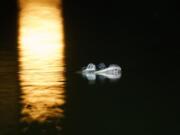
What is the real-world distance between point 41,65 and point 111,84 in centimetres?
167

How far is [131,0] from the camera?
2278cm

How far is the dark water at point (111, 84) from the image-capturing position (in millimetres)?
6625

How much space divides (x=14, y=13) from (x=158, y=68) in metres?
9.20

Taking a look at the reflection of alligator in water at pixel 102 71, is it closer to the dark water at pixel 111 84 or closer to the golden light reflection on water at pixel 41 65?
the dark water at pixel 111 84

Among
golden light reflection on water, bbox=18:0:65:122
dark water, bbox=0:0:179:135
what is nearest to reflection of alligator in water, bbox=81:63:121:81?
dark water, bbox=0:0:179:135

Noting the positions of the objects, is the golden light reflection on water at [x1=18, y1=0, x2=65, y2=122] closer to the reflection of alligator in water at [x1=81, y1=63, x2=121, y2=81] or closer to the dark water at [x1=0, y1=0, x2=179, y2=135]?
the dark water at [x1=0, y1=0, x2=179, y2=135]

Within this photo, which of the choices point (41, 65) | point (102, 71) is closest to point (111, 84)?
point (102, 71)

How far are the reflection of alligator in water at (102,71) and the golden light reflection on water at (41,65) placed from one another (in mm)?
377

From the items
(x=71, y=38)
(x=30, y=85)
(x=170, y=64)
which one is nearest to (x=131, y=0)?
(x=71, y=38)

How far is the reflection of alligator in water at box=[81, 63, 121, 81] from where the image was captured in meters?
9.14

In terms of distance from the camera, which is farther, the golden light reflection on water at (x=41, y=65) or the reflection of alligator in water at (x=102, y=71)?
the reflection of alligator in water at (x=102, y=71)

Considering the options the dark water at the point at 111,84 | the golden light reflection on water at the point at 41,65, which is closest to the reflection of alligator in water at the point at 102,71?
the dark water at the point at 111,84

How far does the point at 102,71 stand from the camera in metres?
9.41

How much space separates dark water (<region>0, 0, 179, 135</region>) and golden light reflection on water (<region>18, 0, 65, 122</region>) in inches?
4.8
